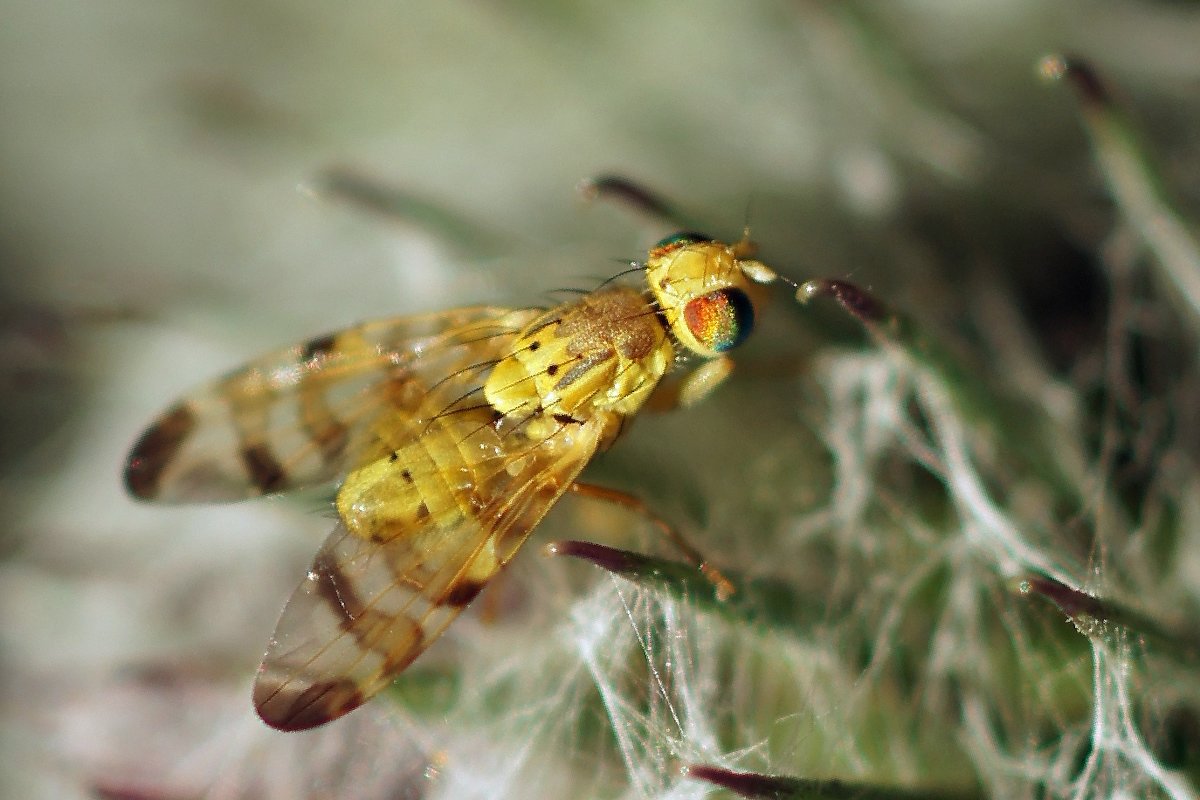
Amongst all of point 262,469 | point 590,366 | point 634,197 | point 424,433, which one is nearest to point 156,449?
point 262,469

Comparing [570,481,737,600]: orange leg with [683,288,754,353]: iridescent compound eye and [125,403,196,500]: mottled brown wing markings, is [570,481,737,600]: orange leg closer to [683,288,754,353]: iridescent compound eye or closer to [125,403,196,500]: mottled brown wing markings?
[683,288,754,353]: iridescent compound eye

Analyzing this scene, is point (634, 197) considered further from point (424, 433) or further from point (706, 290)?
point (424, 433)

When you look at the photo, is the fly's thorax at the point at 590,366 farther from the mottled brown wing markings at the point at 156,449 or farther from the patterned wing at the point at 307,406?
the mottled brown wing markings at the point at 156,449

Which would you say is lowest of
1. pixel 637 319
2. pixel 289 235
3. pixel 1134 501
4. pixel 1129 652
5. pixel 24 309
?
pixel 1129 652

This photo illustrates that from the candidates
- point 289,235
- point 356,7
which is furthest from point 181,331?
point 356,7

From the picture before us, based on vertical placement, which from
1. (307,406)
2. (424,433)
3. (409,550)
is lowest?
(409,550)

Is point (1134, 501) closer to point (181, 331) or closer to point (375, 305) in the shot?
point (375, 305)
